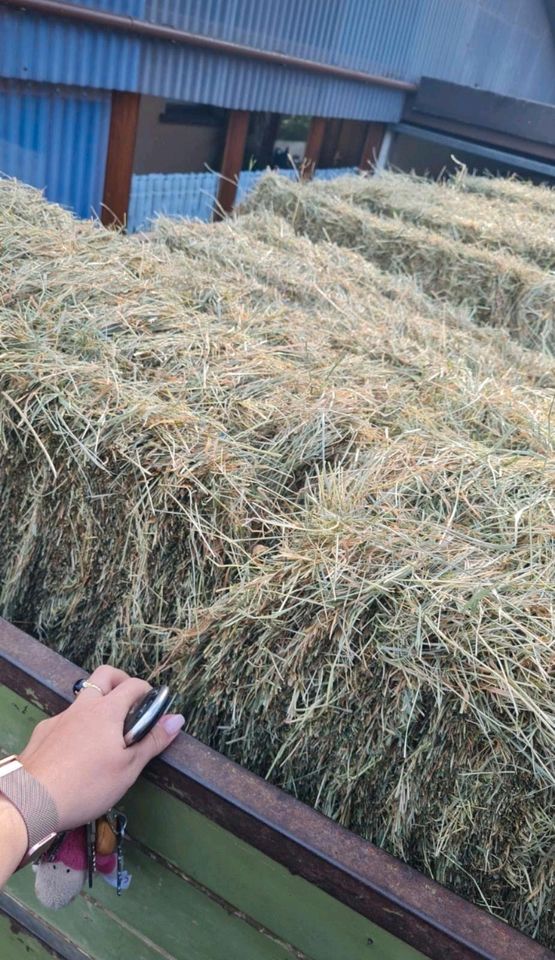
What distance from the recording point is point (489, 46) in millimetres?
13125

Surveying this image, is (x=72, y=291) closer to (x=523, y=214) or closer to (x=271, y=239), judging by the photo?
(x=271, y=239)

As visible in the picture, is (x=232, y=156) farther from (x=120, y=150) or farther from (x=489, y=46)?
(x=489, y=46)

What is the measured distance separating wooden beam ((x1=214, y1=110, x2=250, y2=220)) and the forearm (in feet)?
23.6

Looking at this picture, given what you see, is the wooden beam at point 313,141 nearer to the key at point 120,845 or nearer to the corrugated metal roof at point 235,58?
the corrugated metal roof at point 235,58

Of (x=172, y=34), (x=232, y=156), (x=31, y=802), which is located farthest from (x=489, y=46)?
(x=31, y=802)

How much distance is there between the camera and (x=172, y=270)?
8.76 feet

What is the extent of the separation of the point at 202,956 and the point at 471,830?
62 centimetres

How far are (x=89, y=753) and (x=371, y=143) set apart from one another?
1172 centimetres

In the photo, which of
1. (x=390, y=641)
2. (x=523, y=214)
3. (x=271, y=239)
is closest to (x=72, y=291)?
(x=390, y=641)

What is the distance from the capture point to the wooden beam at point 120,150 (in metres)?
6.09

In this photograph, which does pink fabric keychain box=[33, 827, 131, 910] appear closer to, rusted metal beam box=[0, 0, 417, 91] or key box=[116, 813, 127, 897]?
key box=[116, 813, 127, 897]

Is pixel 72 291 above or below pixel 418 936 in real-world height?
above

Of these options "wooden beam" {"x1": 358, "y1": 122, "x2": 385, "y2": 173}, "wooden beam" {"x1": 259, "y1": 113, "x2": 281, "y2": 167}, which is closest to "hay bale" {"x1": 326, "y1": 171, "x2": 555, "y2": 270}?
"wooden beam" {"x1": 259, "y1": 113, "x2": 281, "y2": 167}

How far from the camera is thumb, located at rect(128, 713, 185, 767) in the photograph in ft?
4.07
